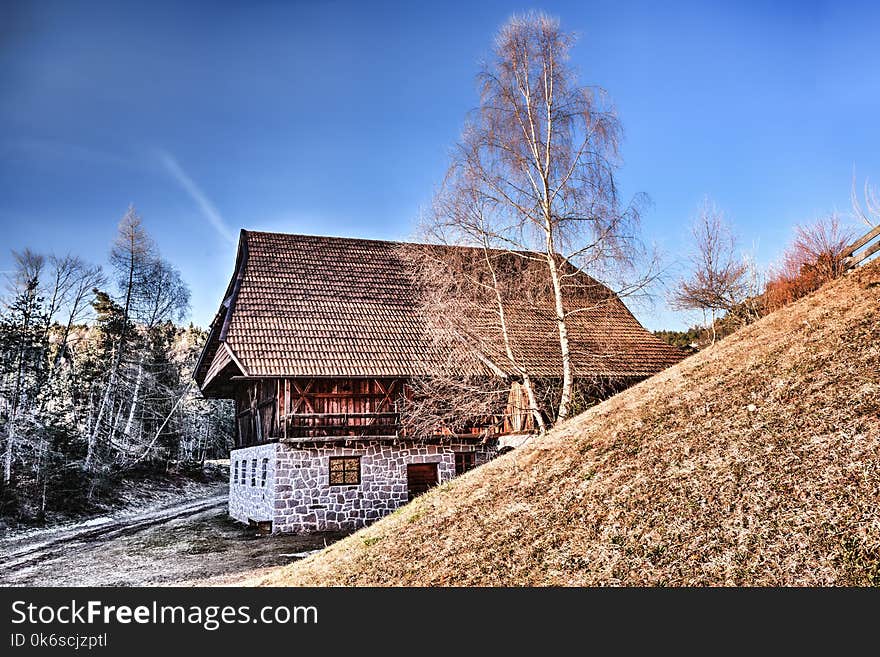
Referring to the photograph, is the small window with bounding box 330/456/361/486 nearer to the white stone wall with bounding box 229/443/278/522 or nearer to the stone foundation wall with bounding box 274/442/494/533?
the stone foundation wall with bounding box 274/442/494/533

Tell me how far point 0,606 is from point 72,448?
18.4 meters

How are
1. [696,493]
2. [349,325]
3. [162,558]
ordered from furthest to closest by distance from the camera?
[349,325], [162,558], [696,493]

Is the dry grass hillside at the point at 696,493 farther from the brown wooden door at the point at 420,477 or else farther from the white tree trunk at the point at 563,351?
the brown wooden door at the point at 420,477

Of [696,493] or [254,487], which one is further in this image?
[254,487]

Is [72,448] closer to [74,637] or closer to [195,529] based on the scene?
[195,529]

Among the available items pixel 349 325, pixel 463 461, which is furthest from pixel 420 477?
pixel 349 325

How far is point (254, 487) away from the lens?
17688 millimetres

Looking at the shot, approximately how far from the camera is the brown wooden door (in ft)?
54.9

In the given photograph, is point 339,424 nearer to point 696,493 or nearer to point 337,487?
point 337,487

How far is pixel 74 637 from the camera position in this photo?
494 cm

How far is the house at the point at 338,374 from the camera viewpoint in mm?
15789

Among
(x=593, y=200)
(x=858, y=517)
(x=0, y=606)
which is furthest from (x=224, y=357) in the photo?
(x=858, y=517)

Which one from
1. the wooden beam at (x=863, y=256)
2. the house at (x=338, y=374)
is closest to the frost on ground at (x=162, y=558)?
the house at (x=338, y=374)

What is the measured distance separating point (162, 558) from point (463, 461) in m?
7.74
